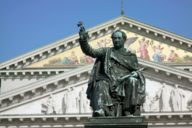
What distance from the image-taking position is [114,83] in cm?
965

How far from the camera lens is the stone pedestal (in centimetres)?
915

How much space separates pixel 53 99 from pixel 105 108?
3045 centimetres

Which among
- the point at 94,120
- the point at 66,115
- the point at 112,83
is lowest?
the point at 94,120

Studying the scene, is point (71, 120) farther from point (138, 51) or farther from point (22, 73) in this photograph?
point (138, 51)

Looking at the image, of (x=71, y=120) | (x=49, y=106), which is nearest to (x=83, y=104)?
(x=71, y=120)

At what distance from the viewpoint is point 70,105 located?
39.6m

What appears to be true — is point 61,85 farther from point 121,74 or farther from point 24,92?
point 121,74

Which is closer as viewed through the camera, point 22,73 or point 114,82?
point 114,82

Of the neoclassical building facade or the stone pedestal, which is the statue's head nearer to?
the stone pedestal

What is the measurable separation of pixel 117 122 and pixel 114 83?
0.72 metres

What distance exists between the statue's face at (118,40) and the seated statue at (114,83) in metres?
0.12

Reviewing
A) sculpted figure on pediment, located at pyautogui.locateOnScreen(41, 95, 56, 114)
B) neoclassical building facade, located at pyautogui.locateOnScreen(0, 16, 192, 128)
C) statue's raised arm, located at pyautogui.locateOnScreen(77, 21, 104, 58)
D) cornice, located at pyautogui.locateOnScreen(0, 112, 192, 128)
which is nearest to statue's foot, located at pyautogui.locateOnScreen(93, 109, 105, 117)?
statue's raised arm, located at pyautogui.locateOnScreen(77, 21, 104, 58)

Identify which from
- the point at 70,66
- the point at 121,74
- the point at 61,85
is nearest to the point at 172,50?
the point at 70,66

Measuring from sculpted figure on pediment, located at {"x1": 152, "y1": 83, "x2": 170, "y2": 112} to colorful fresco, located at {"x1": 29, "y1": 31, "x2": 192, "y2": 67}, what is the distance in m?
9.23
